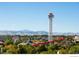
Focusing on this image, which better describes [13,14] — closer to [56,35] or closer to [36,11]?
[36,11]

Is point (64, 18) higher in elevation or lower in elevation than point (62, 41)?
higher

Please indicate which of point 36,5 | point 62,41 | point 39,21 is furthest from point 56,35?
point 36,5

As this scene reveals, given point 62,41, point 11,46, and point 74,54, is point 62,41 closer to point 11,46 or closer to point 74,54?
point 74,54

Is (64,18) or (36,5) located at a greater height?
(36,5)

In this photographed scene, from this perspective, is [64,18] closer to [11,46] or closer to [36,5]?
[36,5]

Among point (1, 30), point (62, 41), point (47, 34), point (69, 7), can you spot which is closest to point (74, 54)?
point (62, 41)
